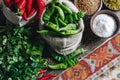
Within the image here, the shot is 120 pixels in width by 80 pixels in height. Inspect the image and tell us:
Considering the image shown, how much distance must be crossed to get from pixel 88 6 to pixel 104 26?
195 millimetres

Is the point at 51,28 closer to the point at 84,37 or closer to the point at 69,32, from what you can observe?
the point at 69,32

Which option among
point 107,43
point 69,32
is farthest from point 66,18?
point 107,43

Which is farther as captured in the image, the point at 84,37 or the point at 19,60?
the point at 84,37

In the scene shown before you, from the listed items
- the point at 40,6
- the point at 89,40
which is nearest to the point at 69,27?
the point at 40,6

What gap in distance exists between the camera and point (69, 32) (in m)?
4.05

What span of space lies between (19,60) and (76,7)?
0.59 meters

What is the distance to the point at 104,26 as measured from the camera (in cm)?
423

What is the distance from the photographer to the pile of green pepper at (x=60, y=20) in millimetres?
4062

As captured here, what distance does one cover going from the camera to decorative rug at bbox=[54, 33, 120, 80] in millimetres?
4324

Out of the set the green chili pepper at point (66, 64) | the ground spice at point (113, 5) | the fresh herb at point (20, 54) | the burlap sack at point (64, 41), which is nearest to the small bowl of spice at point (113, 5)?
the ground spice at point (113, 5)

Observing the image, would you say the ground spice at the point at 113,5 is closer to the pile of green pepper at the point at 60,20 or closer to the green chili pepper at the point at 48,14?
the pile of green pepper at the point at 60,20

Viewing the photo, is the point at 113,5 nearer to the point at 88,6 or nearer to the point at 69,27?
the point at 88,6

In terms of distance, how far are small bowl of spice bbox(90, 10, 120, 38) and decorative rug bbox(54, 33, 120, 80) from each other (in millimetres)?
110

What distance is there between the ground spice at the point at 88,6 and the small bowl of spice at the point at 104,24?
0.17ft
